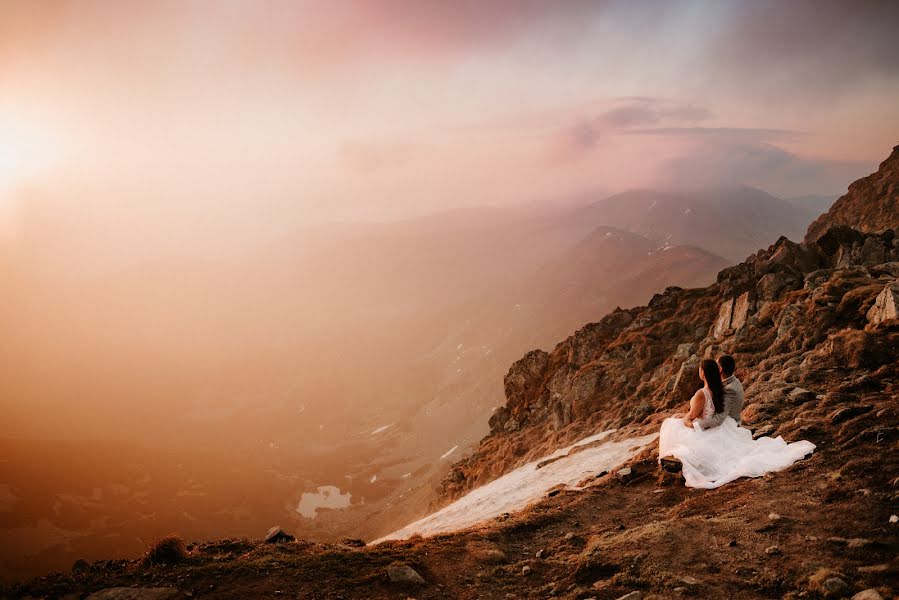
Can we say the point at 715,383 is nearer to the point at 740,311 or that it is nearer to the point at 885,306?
the point at 885,306

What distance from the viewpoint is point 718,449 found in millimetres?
12938

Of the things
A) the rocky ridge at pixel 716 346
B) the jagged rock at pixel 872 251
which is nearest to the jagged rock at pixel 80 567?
the rocky ridge at pixel 716 346

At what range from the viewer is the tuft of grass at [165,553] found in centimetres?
1034

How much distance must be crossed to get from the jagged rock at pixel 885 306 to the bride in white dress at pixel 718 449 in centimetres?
1287

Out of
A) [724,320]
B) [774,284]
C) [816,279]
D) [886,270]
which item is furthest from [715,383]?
[774,284]

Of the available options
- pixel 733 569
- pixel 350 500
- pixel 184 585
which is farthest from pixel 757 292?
pixel 350 500

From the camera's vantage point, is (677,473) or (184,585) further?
(677,473)

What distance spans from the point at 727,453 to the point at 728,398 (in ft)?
5.61

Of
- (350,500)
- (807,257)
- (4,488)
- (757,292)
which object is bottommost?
(350,500)

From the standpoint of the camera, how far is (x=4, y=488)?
17338cm

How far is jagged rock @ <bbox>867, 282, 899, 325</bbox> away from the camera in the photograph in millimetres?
19969

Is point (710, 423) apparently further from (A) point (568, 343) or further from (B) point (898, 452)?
(A) point (568, 343)

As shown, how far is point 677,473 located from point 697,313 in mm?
35649

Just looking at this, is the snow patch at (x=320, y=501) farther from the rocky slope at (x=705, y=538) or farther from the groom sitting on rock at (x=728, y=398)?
the groom sitting on rock at (x=728, y=398)
